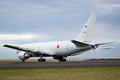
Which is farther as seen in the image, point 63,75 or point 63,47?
point 63,47

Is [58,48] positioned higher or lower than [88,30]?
lower

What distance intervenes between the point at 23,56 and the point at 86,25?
16053 mm

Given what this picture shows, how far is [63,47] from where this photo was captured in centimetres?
6544

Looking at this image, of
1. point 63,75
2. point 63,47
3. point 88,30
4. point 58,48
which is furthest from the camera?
point 58,48

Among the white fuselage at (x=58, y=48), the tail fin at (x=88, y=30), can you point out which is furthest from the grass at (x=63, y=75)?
the tail fin at (x=88, y=30)

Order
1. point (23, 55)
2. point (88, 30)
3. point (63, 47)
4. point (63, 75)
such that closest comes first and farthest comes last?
1. point (63, 75)
2. point (88, 30)
3. point (63, 47)
4. point (23, 55)

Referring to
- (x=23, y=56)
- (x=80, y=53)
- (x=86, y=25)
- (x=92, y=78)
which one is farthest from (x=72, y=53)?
(x=92, y=78)

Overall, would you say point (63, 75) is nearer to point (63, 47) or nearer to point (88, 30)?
point (88, 30)

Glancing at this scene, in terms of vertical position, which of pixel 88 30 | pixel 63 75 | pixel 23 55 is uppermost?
pixel 88 30

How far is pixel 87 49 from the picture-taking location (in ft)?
201

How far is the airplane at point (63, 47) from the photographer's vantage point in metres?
61.2

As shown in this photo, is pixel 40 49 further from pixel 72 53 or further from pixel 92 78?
pixel 92 78

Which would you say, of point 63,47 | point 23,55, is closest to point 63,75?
point 63,47

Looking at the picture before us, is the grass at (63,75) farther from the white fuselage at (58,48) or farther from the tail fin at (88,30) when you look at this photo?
the tail fin at (88,30)
